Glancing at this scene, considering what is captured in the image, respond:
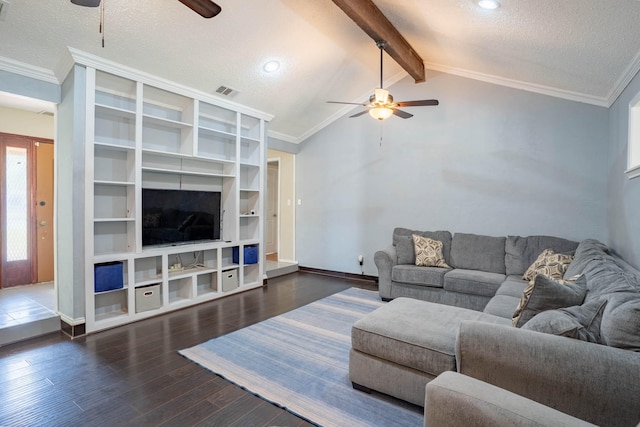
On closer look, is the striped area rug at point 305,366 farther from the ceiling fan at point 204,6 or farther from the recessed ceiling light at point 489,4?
the recessed ceiling light at point 489,4

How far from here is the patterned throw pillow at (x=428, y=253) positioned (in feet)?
14.3

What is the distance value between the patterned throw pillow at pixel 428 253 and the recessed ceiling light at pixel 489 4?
2800 millimetres

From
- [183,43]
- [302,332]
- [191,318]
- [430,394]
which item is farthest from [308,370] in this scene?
[183,43]

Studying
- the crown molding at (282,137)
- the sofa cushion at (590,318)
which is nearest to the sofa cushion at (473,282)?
the sofa cushion at (590,318)

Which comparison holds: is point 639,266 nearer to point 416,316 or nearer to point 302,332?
point 416,316

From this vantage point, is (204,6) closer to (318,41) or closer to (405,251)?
(318,41)

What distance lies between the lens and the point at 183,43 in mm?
3523

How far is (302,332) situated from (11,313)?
10.2ft

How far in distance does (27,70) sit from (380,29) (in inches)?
141

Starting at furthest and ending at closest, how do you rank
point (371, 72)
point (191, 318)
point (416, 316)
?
point (371, 72)
point (191, 318)
point (416, 316)

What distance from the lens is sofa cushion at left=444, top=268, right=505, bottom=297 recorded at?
12.2 ft

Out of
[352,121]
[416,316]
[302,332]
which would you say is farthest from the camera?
[352,121]

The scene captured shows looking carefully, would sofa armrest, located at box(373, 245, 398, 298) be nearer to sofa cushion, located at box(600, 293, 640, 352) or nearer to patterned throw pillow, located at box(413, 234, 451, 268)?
patterned throw pillow, located at box(413, 234, 451, 268)

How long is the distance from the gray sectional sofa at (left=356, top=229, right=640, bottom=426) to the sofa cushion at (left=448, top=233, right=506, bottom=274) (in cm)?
140
